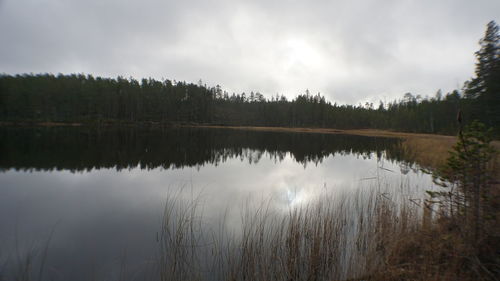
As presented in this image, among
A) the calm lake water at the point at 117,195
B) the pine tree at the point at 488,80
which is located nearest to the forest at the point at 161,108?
the pine tree at the point at 488,80

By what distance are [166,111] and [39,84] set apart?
1426 inches

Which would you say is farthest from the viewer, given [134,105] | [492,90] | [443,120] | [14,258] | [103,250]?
[134,105]

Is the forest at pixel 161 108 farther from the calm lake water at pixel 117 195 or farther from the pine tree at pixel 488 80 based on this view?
the calm lake water at pixel 117 195

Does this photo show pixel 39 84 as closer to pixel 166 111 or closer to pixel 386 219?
pixel 166 111

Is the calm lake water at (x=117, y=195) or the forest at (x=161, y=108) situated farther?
the forest at (x=161, y=108)

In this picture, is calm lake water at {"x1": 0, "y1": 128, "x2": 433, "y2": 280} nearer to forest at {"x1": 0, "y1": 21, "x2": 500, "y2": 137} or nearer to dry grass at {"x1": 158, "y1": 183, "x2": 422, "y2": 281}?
dry grass at {"x1": 158, "y1": 183, "x2": 422, "y2": 281}

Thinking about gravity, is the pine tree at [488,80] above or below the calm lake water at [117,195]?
above

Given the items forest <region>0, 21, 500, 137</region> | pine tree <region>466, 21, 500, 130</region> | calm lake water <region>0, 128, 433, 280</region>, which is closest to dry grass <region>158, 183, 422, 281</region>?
calm lake water <region>0, 128, 433, 280</region>

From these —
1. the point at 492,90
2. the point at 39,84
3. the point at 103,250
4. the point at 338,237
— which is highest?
the point at 39,84

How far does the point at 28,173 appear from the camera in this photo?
11.3m

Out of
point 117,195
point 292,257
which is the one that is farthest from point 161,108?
point 292,257

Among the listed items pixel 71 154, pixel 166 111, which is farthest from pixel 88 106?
pixel 71 154

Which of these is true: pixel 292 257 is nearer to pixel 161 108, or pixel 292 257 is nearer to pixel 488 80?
pixel 488 80

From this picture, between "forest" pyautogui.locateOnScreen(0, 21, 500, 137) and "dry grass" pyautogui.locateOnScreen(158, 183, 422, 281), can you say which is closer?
"dry grass" pyautogui.locateOnScreen(158, 183, 422, 281)
